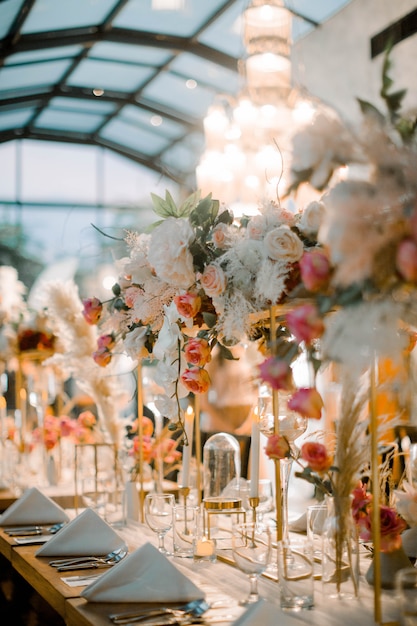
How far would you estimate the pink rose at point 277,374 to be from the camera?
1388 mm

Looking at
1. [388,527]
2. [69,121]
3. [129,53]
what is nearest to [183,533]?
[388,527]

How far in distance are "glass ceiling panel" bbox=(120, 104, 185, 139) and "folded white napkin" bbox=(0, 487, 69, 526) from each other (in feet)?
24.9

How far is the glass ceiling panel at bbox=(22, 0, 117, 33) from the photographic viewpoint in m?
6.86

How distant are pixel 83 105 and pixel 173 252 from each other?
833 centimetres

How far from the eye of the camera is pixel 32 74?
8594 mm

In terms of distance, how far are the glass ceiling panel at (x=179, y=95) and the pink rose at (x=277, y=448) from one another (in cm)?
774

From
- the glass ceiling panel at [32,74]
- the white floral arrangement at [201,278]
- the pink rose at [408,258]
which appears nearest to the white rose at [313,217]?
the white floral arrangement at [201,278]

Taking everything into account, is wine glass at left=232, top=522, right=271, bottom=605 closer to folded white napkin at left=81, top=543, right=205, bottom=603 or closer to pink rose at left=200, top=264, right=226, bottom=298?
folded white napkin at left=81, top=543, right=205, bottom=603

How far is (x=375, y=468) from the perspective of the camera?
4.86ft

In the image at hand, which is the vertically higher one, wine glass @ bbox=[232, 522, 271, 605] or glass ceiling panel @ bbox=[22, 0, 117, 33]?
glass ceiling panel @ bbox=[22, 0, 117, 33]

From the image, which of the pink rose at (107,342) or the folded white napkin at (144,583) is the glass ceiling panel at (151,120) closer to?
the pink rose at (107,342)

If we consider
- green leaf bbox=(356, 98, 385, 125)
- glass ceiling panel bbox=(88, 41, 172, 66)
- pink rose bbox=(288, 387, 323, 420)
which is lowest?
pink rose bbox=(288, 387, 323, 420)

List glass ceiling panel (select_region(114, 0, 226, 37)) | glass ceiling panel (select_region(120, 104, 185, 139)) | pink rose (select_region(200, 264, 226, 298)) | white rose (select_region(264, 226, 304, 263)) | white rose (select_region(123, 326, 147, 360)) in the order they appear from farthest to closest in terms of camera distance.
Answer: glass ceiling panel (select_region(120, 104, 185, 139)) < glass ceiling panel (select_region(114, 0, 226, 37)) < white rose (select_region(123, 326, 147, 360)) < pink rose (select_region(200, 264, 226, 298)) < white rose (select_region(264, 226, 304, 263))

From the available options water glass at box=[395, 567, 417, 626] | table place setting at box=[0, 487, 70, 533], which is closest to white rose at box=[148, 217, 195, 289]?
water glass at box=[395, 567, 417, 626]
